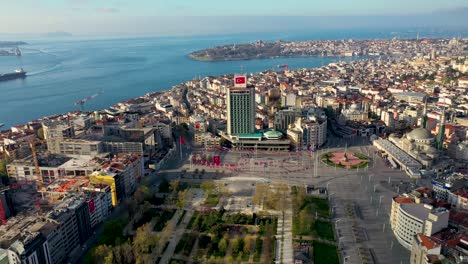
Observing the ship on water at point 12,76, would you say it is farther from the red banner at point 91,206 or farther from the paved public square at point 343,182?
the red banner at point 91,206

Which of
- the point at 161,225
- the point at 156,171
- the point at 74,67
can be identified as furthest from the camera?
the point at 74,67

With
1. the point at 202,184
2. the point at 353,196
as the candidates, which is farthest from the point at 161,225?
the point at 353,196

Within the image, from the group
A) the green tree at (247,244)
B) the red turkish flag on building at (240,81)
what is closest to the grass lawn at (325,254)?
the green tree at (247,244)

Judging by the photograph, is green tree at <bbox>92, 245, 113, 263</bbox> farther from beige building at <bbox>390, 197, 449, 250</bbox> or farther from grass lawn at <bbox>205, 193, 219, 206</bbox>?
beige building at <bbox>390, 197, 449, 250</bbox>

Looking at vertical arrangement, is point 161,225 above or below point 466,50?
below

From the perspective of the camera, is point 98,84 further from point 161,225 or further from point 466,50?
point 466,50

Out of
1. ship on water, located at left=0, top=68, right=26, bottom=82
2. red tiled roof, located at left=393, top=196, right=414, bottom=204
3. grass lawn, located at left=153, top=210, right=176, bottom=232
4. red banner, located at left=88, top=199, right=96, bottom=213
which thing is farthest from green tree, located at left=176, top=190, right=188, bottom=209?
ship on water, located at left=0, top=68, right=26, bottom=82

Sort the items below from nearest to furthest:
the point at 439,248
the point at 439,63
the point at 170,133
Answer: the point at 439,248 → the point at 170,133 → the point at 439,63

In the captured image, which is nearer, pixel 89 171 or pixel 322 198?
pixel 322 198
